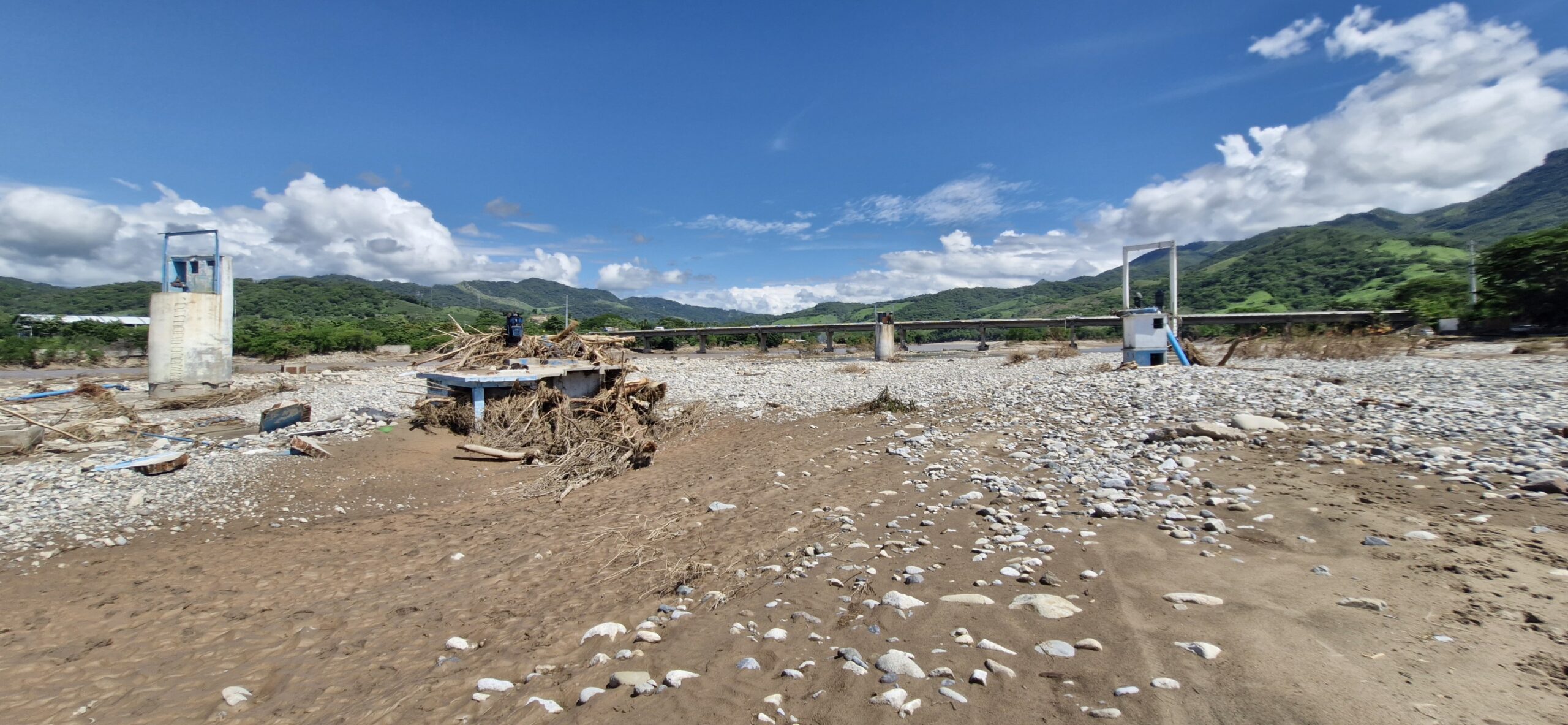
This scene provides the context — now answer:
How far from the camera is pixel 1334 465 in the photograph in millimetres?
6465

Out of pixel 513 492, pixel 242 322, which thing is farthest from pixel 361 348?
pixel 513 492

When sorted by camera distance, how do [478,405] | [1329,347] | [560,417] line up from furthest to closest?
[1329,347], [478,405], [560,417]

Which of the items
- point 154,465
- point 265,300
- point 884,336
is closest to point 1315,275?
point 884,336

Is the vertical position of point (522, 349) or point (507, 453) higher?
point (522, 349)

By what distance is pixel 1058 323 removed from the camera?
56688mm

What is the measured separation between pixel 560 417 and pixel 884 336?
27440 millimetres

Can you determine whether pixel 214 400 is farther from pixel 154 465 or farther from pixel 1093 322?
pixel 1093 322

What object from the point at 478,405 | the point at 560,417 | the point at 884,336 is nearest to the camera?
the point at 560,417

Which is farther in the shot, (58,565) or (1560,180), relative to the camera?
(1560,180)

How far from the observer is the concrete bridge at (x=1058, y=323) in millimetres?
39875

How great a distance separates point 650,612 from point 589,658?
0.66m

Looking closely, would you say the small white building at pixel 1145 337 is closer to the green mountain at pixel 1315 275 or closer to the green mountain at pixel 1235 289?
the green mountain at pixel 1315 275

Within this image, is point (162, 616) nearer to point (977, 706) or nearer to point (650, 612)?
point (650, 612)

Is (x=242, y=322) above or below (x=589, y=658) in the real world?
above
